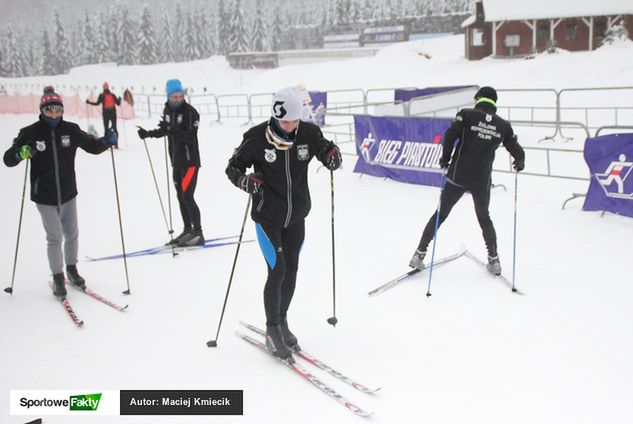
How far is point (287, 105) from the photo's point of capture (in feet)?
13.6

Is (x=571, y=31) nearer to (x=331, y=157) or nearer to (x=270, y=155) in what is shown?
(x=331, y=157)

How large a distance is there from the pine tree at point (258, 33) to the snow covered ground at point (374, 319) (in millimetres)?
89229

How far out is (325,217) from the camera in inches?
376

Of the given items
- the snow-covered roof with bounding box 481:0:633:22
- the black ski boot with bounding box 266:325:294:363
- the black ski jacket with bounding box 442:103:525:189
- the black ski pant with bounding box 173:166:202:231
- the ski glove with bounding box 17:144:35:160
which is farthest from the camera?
the snow-covered roof with bounding box 481:0:633:22

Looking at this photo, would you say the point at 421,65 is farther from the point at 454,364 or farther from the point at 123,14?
the point at 123,14

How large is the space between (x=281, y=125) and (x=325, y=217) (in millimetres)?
5374

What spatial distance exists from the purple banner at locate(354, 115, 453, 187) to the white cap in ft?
22.1

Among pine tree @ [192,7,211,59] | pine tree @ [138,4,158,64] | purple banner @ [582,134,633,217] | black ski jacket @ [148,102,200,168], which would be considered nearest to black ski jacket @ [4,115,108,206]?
black ski jacket @ [148,102,200,168]

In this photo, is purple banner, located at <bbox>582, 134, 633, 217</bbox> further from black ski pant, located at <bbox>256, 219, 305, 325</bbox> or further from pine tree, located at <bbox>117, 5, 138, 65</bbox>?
pine tree, located at <bbox>117, 5, 138, 65</bbox>

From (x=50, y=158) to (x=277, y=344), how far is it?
3248 millimetres

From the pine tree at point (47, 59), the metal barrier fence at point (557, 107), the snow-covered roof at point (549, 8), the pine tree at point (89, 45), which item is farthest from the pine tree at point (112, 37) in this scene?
the metal barrier fence at point (557, 107)

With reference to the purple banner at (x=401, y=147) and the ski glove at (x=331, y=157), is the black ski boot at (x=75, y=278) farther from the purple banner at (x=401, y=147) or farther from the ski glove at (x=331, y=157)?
the purple banner at (x=401, y=147)

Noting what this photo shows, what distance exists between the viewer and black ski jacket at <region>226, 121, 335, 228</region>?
4348mm
